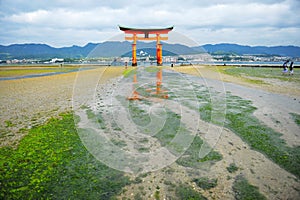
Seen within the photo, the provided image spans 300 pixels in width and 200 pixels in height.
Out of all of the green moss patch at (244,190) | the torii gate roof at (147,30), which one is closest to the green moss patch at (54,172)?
the green moss patch at (244,190)

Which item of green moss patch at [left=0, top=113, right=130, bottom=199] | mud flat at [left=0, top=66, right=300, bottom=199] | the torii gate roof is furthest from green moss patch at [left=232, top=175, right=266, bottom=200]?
the torii gate roof

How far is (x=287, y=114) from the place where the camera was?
31.5 feet

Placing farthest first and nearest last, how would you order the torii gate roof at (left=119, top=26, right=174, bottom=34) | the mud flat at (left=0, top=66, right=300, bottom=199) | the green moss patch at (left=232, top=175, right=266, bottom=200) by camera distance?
the torii gate roof at (left=119, top=26, right=174, bottom=34) → the mud flat at (left=0, top=66, right=300, bottom=199) → the green moss patch at (left=232, top=175, right=266, bottom=200)

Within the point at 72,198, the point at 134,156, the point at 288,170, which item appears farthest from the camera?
the point at 134,156

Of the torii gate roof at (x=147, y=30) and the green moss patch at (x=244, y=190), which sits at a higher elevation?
the torii gate roof at (x=147, y=30)

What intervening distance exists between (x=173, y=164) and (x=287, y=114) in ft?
25.4

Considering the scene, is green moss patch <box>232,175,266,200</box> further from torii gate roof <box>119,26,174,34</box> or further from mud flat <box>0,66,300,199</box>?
torii gate roof <box>119,26,174,34</box>

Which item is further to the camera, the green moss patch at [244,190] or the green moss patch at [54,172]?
the green moss patch at [54,172]

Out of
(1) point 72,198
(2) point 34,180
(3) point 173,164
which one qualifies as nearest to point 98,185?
(1) point 72,198

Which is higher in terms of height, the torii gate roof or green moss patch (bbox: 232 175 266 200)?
the torii gate roof

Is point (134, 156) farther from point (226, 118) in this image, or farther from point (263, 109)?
point (263, 109)

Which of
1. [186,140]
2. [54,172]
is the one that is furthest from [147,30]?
[54,172]

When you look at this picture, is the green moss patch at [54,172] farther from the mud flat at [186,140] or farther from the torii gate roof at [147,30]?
the torii gate roof at [147,30]

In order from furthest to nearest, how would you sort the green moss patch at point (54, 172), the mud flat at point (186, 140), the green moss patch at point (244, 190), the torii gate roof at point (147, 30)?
the torii gate roof at point (147, 30), the mud flat at point (186, 140), the green moss patch at point (54, 172), the green moss patch at point (244, 190)
